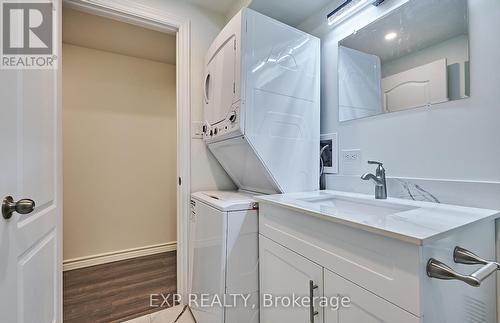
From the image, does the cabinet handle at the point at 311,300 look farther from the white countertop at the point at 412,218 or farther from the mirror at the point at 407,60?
the mirror at the point at 407,60

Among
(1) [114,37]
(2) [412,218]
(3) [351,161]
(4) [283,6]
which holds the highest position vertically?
(1) [114,37]

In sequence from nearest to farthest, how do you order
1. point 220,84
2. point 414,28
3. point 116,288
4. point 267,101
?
point 414,28 → point 267,101 → point 220,84 → point 116,288

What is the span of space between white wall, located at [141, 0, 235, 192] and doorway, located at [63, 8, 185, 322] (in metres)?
0.50

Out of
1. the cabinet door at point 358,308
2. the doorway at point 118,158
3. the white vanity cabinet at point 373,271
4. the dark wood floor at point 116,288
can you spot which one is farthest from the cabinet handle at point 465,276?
the doorway at point 118,158

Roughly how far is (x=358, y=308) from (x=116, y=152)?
110 inches

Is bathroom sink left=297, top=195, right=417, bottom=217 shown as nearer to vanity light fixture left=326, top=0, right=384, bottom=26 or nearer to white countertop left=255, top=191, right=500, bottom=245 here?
white countertop left=255, top=191, right=500, bottom=245

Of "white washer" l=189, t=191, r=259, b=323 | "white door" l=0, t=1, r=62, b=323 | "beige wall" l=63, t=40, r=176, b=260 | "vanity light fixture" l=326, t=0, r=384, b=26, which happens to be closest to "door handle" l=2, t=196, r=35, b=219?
"white door" l=0, t=1, r=62, b=323

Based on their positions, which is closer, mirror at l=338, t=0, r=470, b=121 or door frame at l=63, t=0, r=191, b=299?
mirror at l=338, t=0, r=470, b=121

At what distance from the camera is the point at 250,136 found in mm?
1317

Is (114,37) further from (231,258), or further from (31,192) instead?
(231,258)

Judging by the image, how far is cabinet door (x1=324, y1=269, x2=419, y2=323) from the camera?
2.08 feet

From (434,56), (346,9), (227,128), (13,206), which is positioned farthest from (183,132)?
(434,56)

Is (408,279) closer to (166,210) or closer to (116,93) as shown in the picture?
(166,210)

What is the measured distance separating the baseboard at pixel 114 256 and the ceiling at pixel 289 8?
9.12 ft
